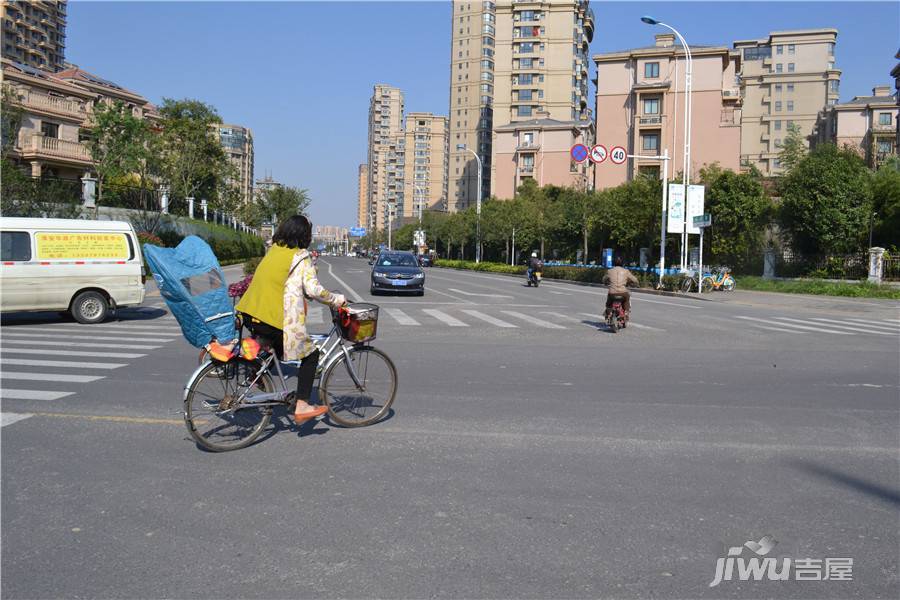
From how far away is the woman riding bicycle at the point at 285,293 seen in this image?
5.94 m

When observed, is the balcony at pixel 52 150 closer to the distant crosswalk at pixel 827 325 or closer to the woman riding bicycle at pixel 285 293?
the distant crosswalk at pixel 827 325

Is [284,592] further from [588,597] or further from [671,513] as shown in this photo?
[671,513]

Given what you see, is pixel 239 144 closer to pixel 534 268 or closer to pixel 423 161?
pixel 423 161

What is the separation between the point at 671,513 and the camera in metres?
4.62

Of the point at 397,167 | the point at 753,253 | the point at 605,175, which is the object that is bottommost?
the point at 753,253

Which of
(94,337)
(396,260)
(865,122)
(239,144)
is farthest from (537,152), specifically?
(239,144)

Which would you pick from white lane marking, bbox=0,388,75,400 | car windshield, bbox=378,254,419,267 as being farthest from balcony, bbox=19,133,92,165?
white lane marking, bbox=0,388,75,400

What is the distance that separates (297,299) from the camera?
597cm

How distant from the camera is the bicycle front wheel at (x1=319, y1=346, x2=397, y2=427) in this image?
6.48 meters

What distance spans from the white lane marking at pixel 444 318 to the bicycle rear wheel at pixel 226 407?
10666mm

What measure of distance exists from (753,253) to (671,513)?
124ft

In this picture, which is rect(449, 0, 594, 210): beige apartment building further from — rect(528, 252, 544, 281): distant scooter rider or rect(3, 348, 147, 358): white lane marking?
rect(3, 348, 147, 358): white lane marking

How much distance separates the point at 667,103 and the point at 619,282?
5428 cm

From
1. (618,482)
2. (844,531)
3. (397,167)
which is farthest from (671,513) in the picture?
(397,167)
